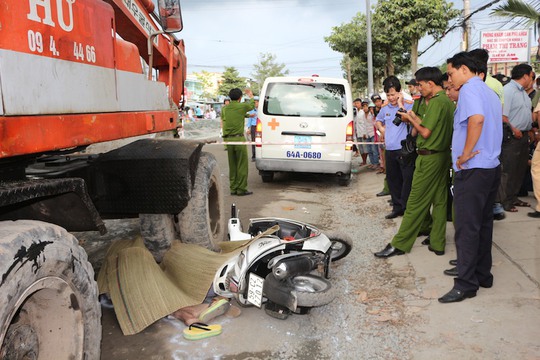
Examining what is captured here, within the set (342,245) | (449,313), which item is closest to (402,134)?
(342,245)

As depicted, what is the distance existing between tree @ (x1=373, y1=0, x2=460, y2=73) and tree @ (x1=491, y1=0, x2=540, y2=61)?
935 centimetres

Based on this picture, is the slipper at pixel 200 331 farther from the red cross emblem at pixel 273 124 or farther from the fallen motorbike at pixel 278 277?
the red cross emblem at pixel 273 124

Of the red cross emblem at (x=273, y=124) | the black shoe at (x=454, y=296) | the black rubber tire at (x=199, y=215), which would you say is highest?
the red cross emblem at (x=273, y=124)

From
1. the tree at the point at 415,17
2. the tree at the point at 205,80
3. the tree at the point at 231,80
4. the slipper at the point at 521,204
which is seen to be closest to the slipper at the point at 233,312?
the slipper at the point at 521,204

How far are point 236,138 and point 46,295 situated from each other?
6491 mm

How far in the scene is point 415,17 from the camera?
20562 mm

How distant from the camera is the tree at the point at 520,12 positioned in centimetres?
1051

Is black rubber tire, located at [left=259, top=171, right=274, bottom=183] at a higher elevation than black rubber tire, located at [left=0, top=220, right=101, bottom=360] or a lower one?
lower

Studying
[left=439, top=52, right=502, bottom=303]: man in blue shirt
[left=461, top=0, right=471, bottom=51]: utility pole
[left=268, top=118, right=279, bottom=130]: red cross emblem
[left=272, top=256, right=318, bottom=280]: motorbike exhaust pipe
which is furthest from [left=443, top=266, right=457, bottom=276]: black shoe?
[left=461, top=0, right=471, bottom=51]: utility pole

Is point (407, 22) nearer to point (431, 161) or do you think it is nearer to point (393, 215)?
point (393, 215)

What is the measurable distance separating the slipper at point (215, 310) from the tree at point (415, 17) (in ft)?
63.4

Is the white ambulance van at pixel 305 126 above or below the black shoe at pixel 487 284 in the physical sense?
above

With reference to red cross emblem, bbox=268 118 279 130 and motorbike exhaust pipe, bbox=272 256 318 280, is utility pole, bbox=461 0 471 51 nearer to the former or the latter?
red cross emblem, bbox=268 118 279 130

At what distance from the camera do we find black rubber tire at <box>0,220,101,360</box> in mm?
1809
